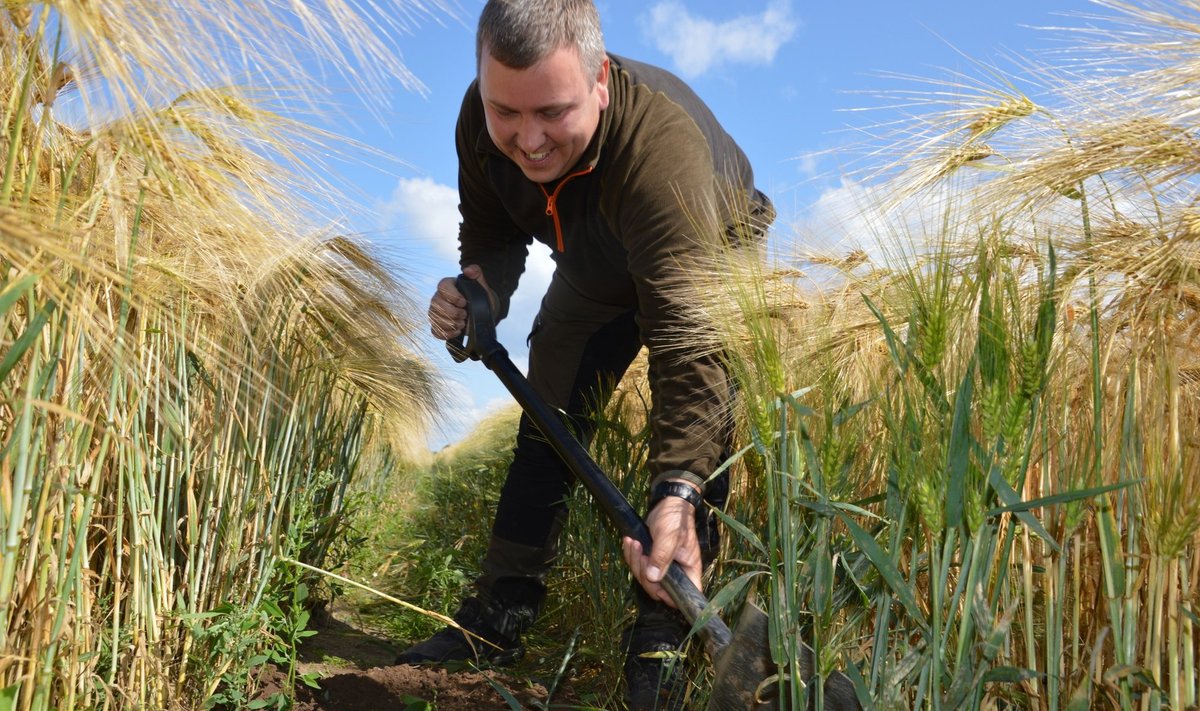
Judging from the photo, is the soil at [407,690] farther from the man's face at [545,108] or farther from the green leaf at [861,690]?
the man's face at [545,108]

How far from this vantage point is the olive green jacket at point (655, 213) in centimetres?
193

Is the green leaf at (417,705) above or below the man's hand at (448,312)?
below

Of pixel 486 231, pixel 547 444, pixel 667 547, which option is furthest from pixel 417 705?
pixel 486 231

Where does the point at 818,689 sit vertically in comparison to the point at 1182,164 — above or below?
below

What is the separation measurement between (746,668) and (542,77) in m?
1.18

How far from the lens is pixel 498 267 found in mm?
2834

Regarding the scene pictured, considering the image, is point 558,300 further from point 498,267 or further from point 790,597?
point 790,597

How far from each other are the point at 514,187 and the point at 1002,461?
151 centimetres

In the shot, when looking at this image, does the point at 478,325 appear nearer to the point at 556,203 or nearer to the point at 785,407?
the point at 556,203

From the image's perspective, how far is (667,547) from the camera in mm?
1798

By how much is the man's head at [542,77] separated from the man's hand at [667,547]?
767 mm

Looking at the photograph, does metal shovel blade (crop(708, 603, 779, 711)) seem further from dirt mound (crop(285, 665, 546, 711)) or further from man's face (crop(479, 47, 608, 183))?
man's face (crop(479, 47, 608, 183))

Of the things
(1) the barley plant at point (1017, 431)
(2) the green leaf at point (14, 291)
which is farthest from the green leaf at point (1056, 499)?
(2) the green leaf at point (14, 291)

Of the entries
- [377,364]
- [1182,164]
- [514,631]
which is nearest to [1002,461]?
[1182,164]
